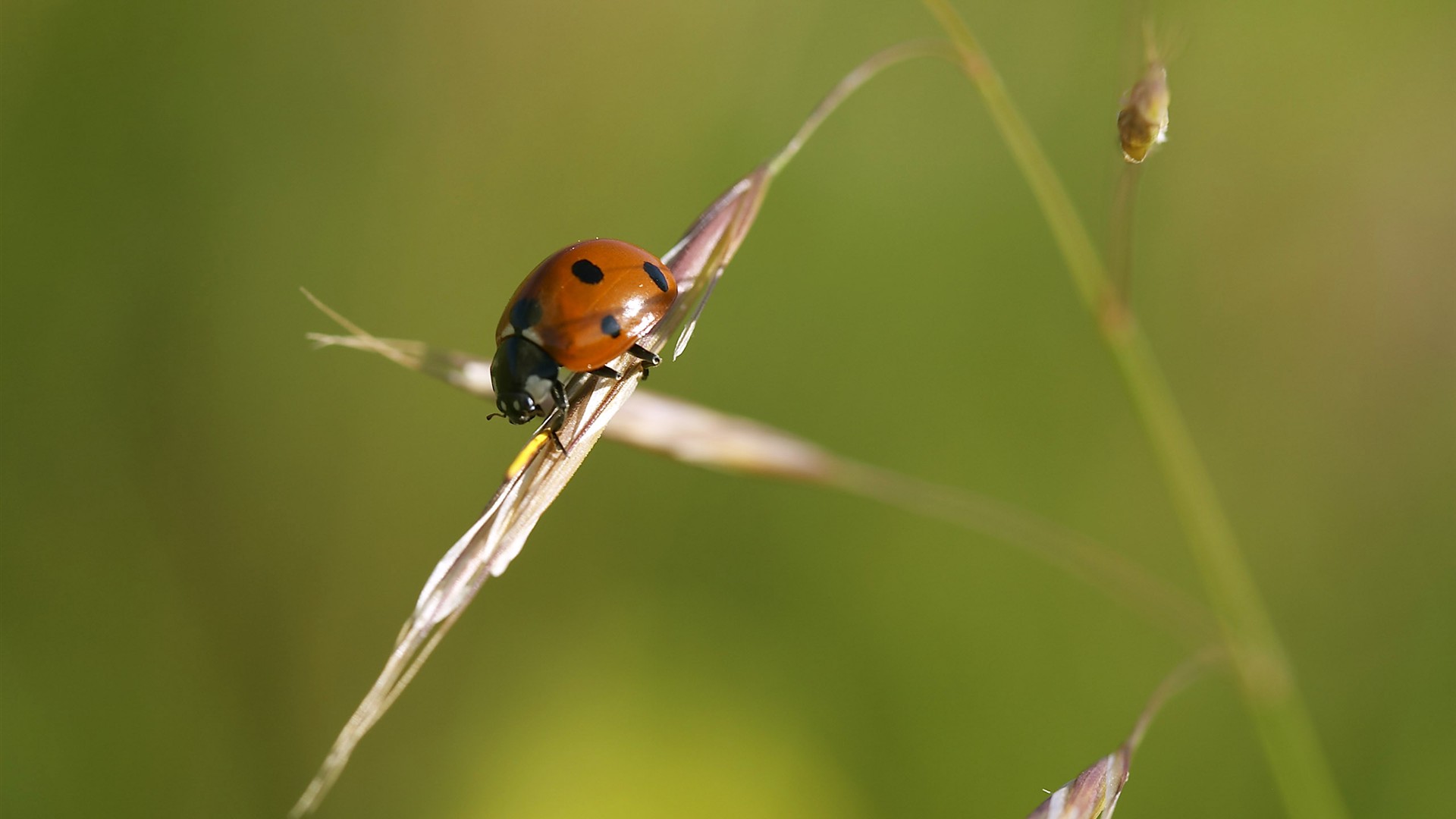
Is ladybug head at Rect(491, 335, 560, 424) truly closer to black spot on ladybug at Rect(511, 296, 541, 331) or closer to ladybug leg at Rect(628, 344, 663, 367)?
black spot on ladybug at Rect(511, 296, 541, 331)

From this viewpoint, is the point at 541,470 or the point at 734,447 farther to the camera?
the point at 734,447

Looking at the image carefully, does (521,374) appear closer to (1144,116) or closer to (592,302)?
(592,302)

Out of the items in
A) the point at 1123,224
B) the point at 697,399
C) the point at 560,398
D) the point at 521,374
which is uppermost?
the point at 697,399

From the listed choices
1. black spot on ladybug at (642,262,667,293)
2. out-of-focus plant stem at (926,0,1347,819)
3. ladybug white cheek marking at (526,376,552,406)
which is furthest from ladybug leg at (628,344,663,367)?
out-of-focus plant stem at (926,0,1347,819)

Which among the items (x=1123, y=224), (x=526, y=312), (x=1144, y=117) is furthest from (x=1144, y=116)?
(x=526, y=312)

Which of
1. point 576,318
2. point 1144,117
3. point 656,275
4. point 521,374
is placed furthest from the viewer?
point 521,374

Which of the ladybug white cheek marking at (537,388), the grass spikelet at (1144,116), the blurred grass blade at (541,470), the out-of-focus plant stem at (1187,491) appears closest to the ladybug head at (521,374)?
the ladybug white cheek marking at (537,388)

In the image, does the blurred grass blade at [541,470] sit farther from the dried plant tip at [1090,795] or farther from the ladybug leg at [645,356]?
the dried plant tip at [1090,795]
